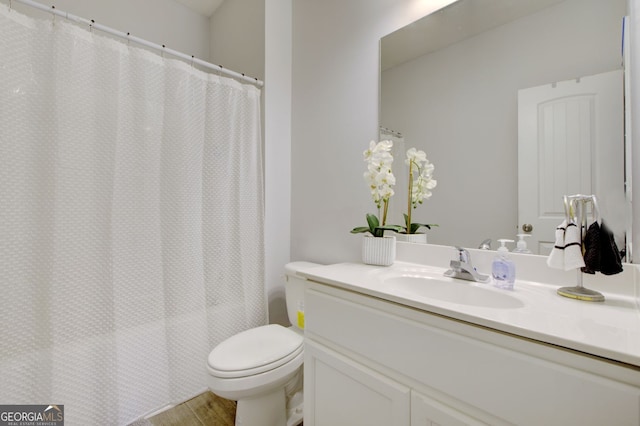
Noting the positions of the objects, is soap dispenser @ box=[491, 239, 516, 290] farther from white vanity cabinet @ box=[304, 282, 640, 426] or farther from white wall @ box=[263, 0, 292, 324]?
white wall @ box=[263, 0, 292, 324]

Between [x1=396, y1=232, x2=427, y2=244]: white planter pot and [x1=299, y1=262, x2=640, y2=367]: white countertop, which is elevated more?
[x1=396, y1=232, x2=427, y2=244]: white planter pot

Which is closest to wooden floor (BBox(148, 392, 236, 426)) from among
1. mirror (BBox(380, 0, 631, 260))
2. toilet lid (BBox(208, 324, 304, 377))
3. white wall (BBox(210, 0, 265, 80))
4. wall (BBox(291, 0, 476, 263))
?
toilet lid (BBox(208, 324, 304, 377))

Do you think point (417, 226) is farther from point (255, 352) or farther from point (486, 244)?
point (255, 352)

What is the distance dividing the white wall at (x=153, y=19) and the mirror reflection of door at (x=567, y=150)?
236 centimetres

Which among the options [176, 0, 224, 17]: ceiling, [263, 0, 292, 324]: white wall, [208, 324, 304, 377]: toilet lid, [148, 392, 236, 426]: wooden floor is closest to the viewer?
[208, 324, 304, 377]: toilet lid

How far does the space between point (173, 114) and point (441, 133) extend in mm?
1317

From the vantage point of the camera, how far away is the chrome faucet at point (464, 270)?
99 cm

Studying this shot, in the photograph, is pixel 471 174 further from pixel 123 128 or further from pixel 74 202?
pixel 74 202

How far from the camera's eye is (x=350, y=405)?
0.90 meters

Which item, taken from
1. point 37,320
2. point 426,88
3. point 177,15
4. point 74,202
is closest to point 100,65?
point 74,202

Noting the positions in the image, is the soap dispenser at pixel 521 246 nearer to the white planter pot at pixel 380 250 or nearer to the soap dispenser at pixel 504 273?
the soap dispenser at pixel 504 273

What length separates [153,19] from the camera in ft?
6.73

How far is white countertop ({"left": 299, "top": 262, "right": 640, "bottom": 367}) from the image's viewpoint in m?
0.52

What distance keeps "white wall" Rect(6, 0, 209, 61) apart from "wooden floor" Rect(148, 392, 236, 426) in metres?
2.32
